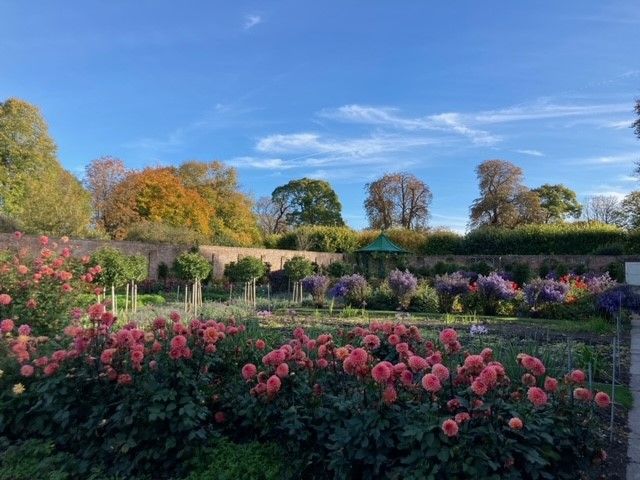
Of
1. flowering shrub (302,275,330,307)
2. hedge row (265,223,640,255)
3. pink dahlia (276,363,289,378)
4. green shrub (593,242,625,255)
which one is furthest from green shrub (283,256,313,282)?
pink dahlia (276,363,289,378)

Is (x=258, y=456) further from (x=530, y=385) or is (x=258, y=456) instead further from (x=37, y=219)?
(x=37, y=219)

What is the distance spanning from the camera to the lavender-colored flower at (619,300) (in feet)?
28.7

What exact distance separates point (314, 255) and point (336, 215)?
64.9ft

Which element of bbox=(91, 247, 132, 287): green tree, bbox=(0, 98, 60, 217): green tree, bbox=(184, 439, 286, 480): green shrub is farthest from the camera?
bbox=(0, 98, 60, 217): green tree

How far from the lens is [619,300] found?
876cm

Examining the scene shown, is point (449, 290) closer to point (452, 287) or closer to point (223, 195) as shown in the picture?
point (452, 287)

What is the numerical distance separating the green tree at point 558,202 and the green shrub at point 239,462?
38763 millimetres

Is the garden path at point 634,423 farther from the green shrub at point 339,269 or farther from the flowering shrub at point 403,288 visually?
the green shrub at point 339,269

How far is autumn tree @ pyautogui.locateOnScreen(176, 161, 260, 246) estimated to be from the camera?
3391cm

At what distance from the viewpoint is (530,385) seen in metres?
2.43

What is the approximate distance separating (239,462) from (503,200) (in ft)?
114

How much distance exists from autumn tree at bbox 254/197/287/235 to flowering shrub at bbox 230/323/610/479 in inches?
1585

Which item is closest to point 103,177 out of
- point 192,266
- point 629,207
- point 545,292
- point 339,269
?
point 339,269

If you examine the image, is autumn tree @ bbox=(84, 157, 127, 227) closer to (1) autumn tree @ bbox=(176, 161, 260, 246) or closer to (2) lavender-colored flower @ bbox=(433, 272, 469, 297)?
(1) autumn tree @ bbox=(176, 161, 260, 246)
